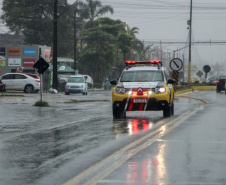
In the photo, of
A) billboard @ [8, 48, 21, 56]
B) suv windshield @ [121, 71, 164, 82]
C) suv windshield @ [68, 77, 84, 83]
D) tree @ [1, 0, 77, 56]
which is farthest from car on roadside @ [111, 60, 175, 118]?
tree @ [1, 0, 77, 56]

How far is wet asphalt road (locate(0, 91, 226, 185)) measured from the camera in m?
7.63

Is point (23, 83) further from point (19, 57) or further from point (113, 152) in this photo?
point (113, 152)

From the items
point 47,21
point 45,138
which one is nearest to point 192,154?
point 45,138

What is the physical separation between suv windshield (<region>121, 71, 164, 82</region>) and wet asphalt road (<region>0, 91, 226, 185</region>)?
2.88 m

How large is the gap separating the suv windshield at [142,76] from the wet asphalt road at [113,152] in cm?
288

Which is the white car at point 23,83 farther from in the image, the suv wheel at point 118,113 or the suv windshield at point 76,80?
the suv wheel at point 118,113

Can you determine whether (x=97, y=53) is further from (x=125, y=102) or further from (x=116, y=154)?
(x=116, y=154)

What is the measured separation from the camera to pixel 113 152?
1011cm

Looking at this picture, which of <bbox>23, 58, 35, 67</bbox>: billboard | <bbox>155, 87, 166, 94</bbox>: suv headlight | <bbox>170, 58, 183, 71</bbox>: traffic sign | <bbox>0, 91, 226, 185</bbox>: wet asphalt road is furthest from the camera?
<bbox>23, 58, 35, 67</bbox>: billboard

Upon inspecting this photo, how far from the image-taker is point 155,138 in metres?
12.5

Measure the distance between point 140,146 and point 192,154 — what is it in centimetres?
140

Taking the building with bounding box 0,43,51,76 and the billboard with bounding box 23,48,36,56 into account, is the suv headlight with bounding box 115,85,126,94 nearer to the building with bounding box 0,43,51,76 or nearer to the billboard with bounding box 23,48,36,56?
the building with bounding box 0,43,51,76

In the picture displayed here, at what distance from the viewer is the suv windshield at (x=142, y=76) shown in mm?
19688

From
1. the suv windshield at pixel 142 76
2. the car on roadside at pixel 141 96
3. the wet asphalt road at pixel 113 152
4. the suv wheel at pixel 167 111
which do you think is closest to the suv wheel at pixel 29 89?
the suv windshield at pixel 142 76
